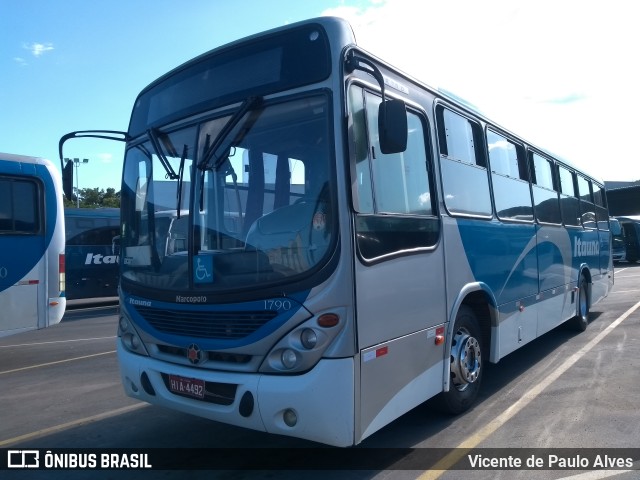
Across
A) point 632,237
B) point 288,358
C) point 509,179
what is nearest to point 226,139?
point 288,358

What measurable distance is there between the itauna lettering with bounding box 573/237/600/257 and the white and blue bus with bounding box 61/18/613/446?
5048mm

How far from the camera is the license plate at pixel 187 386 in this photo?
4.50 m

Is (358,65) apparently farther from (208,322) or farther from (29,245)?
(29,245)

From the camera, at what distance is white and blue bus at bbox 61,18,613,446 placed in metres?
4.06

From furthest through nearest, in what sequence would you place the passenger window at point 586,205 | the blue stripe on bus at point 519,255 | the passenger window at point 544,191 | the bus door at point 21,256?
the passenger window at point 586,205, the bus door at point 21,256, the passenger window at point 544,191, the blue stripe on bus at point 519,255

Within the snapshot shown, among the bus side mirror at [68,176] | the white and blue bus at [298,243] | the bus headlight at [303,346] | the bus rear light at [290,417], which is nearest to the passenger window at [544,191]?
the white and blue bus at [298,243]

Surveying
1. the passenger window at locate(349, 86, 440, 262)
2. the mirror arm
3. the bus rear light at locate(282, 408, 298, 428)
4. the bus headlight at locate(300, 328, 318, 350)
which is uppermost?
the mirror arm

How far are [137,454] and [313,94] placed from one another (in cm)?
342

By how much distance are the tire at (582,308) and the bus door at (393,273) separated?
6342 millimetres

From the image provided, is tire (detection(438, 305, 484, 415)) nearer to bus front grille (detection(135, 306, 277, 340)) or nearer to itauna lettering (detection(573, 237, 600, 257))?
bus front grille (detection(135, 306, 277, 340))

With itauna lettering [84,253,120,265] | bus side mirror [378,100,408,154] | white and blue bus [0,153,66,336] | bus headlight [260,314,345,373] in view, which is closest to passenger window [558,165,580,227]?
bus side mirror [378,100,408,154]

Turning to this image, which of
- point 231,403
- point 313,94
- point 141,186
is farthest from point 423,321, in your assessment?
point 141,186

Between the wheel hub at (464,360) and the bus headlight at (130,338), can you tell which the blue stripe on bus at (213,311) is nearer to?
the bus headlight at (130,338)

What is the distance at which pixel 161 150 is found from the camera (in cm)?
515
